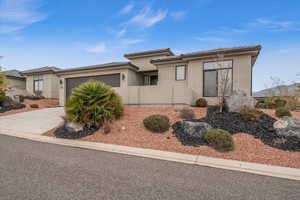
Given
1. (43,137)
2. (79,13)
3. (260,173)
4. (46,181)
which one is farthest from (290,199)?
(79,13)

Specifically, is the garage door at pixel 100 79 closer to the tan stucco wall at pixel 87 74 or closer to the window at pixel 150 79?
the tan stucco wall at pixel 87 74

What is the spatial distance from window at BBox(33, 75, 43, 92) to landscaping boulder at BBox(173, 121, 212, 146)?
20.1 m

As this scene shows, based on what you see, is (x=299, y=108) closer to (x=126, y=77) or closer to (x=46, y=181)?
(x=126, y=77)

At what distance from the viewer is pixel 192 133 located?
20.7ft

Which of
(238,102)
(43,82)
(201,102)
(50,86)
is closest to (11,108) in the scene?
(50,86)

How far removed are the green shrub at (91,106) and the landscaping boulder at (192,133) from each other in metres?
3.73

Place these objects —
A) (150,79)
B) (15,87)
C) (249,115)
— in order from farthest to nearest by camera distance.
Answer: (15,87), (150,79), (249,115)

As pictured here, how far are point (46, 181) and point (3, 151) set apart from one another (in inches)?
135

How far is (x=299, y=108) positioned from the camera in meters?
11.5

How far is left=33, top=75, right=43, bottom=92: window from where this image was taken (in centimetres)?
1959

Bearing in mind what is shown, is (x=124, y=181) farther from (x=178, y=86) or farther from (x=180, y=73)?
(x=180, y=73)

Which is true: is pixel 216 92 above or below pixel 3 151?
above

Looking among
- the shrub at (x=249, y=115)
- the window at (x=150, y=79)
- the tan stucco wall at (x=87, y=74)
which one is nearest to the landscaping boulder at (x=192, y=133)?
the shrub at (x=249, y=115)

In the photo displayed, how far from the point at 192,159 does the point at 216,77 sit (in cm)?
812
